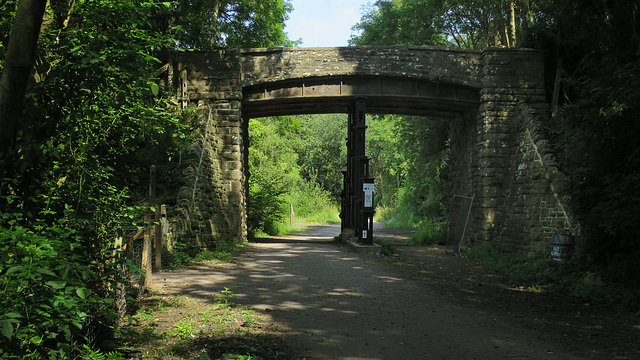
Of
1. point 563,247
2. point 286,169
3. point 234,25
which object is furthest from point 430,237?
point 286,169

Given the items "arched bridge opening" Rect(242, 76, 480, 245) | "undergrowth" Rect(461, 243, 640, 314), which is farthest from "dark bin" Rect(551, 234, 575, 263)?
"arched bridge opening" Rect(242, 76, 480, 245)

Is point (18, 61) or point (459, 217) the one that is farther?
point (459, 217)

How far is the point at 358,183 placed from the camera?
1516 cm

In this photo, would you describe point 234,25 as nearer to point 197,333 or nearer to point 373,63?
point 373,63

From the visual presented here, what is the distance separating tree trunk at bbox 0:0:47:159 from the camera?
3246 mm

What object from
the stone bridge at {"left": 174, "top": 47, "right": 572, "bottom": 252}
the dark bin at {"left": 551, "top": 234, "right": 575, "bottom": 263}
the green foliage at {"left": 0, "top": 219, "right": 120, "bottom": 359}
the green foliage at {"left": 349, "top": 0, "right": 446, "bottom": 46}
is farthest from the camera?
the green foliage at {"left": 349, "top": 0, "right": 446, "bottom": 46}

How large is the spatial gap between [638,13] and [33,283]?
33.3 ft

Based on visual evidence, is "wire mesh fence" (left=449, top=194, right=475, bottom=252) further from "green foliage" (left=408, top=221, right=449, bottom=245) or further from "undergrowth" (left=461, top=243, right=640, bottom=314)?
"undergrowth" (left=461, top=243, right=640, bottom=314)

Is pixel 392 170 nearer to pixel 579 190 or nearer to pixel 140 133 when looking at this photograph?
pixel 579 190

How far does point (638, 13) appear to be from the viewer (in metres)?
8.51

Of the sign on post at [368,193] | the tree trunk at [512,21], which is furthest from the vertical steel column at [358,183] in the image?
the tree trunk at [512,21]

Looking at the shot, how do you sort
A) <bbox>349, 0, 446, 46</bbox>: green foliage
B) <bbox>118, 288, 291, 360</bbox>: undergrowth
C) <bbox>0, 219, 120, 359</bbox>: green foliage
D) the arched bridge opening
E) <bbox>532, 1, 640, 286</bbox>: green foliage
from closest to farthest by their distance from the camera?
<bbox>0, 219, 120, 359</bbox>: green foliage, <bbox>118, 288, 291, 360</bbox>: undergrowth, <bbox>532, 1, 640, 286</bbox>: green foliage, the arched bridge opening, <bbox>349, 0, 446, 46</bbox>: green foliage

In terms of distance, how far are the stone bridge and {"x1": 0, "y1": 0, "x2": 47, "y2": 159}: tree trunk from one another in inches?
393

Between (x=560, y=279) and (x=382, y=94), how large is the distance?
7.96 m
